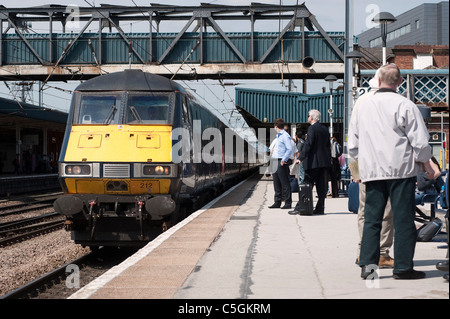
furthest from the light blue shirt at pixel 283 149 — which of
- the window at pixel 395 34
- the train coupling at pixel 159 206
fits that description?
→ the window at pixel 395 34

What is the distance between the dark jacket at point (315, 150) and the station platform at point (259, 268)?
1.24m

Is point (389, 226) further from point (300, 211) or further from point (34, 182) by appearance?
point (34, 182)

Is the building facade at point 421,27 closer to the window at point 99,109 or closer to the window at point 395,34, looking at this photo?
the window at point 395,34

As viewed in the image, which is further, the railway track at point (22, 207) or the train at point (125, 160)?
the railway track at point (22, 207)

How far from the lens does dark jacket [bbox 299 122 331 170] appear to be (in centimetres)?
1056

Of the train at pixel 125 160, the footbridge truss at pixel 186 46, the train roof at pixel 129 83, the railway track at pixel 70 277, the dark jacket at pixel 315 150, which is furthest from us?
the footbridge truss at pixel 186 46

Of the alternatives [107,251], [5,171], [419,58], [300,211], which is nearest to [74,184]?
[107,251]

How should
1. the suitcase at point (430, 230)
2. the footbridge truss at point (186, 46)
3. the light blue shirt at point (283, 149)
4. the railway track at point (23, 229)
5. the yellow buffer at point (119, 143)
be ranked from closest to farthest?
the suitcase at point (430, 230) → the yellow buffer at point (119, 143) → the light blue shirt at point (283, 149) → the railway track at point (23, 229) → the footbridge truss at point (186, 46)

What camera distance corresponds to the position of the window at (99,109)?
433 inches

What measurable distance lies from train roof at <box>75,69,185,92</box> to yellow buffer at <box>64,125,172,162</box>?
2.48 feet

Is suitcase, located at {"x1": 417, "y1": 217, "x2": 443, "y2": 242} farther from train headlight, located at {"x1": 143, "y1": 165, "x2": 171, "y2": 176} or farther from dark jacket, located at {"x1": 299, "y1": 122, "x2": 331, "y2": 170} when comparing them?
train headlight, located at {"x1": 143, "y1": 165, "x2": 171, "y2": 176}

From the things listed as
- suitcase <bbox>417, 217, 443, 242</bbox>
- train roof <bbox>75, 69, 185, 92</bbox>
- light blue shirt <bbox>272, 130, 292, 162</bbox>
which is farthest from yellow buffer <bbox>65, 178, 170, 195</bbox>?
suitcase <bbox>417, 217, 443, 242</bbox>
